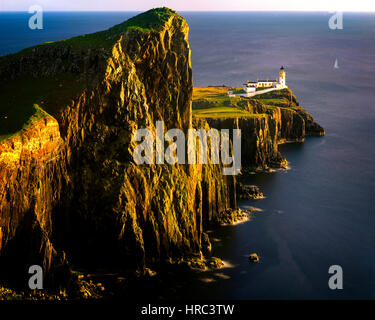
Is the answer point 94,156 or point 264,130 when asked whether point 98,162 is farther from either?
point 264,130

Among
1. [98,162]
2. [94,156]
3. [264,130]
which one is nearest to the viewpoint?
[94,156]

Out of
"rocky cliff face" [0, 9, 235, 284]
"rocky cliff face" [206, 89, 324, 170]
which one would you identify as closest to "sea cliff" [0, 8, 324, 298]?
"rocky cliff face" [0, 9, 235, 284]

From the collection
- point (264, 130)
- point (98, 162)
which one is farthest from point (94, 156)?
point (264, 130)

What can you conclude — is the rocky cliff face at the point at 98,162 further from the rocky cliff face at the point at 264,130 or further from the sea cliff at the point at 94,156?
the rocky cliff face at the point at 264,130

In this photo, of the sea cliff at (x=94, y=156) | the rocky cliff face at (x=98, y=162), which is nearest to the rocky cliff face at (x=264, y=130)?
the sea cliff at (x=94, y=156)

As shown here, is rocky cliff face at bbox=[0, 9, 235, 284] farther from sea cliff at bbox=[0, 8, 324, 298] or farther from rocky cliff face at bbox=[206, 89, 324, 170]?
rocky cliff face at bbox=[206, 89, 324, 170]

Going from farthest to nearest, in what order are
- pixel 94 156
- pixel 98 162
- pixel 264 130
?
pixel 264 130 → pixel 98 162 → pixel 94 156
